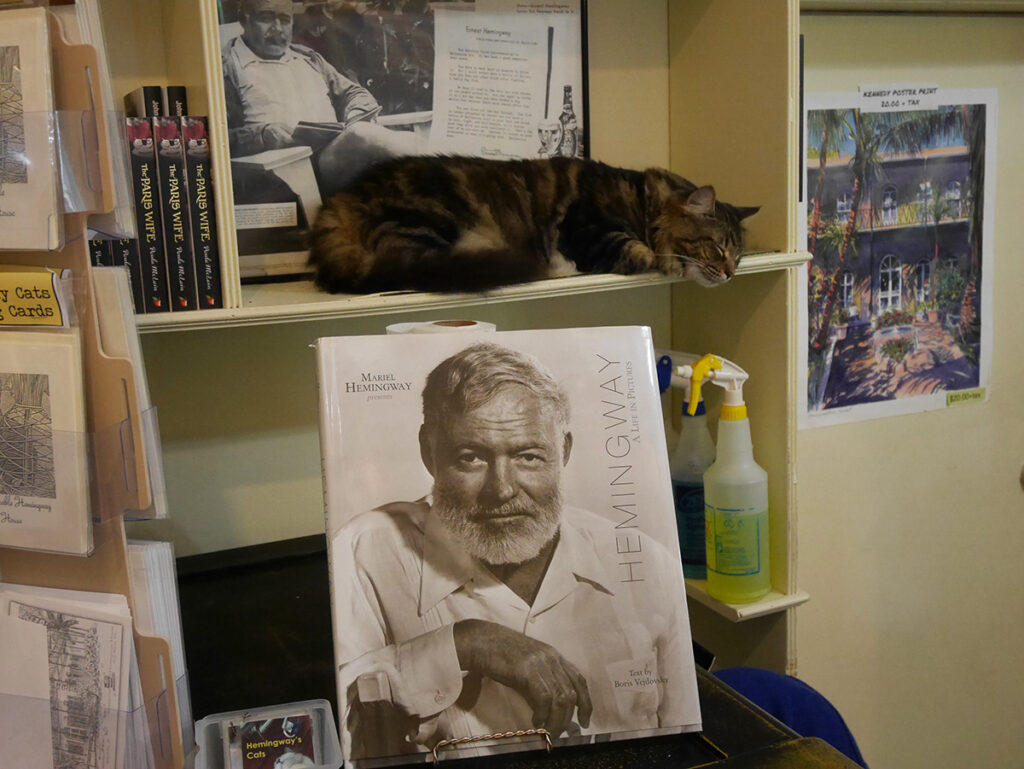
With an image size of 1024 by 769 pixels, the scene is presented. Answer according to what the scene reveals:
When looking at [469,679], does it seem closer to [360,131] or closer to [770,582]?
[770,582]

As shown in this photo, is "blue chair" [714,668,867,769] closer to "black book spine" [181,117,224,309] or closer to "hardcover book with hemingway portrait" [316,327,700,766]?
"hardcover book with hemingway portrait" [316,327,700,766]

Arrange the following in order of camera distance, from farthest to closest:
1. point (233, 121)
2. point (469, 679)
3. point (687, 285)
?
point (687, 285)
point (233, 121)
point (469, 679)

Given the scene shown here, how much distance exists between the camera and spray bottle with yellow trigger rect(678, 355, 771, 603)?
4.09ft

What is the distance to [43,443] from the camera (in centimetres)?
75

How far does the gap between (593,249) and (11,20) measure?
0.74m

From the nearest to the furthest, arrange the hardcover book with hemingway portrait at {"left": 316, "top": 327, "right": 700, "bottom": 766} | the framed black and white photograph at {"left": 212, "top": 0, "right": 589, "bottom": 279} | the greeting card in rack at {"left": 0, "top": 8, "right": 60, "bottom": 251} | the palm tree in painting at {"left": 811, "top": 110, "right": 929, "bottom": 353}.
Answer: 1. the greeting card in rack at {"left": 0, "top": 8, "right": 60, "bottom": 251}
2. the hardcover book with hemingway portrait at {"left": 316, "top": 327, "right": 700, "bottom": 766}
3. the framed black and white photograph at {"left": 212, "top": 0, "right": 589, "bottom": 279}
4. the palm tree in painting at {"left": 811, "top": 110, "right": 929, "bottom": 353}

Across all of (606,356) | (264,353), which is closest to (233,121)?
(264,353)

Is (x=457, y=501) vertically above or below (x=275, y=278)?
below

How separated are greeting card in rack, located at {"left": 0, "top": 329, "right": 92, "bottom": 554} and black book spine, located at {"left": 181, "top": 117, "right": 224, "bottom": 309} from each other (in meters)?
0.26

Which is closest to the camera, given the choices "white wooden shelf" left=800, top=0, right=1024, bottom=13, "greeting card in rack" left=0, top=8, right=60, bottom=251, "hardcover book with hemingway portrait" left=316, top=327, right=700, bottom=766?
"greeting card in rack" left=0, top=8, right=60, bottom=251

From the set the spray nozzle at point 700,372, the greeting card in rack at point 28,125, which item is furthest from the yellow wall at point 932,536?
the greeting card in rack at point 28,125

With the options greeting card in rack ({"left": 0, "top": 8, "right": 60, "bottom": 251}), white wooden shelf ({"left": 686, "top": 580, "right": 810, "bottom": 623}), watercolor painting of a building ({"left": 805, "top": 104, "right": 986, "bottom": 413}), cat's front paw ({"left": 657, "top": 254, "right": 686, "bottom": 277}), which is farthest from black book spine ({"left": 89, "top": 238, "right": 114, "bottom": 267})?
watercolor painting of a building ({"left": 805, "top": 104, "right": 986, "bottom": 413})

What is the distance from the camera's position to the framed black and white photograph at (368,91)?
123cm

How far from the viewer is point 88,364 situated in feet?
2.48
